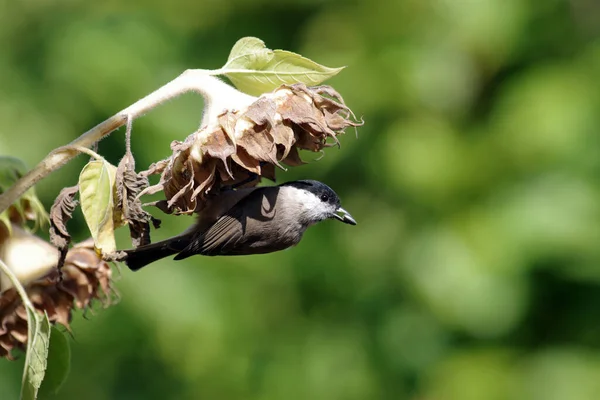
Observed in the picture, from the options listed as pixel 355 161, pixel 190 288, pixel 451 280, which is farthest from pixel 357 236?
pixel 190 288

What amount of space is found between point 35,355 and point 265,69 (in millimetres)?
780

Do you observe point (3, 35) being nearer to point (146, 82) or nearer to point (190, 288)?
point (146, 82)

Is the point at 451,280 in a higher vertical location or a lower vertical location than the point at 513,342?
higher

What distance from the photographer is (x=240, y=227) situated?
2.55 m

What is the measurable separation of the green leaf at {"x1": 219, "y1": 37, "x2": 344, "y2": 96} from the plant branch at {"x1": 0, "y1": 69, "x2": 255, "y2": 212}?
0.07 m

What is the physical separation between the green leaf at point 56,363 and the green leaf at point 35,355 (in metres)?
0.15

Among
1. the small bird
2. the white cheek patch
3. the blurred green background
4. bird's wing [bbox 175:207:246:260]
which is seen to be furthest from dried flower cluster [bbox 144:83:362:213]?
the blurred green background

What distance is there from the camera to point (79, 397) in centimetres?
546

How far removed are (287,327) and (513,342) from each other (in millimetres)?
1315

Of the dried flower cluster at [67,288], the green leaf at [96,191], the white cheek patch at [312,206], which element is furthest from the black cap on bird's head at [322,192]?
the green leaf at [96,191]

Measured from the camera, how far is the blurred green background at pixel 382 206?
5125 mm

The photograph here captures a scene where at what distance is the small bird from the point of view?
2568 millimetres

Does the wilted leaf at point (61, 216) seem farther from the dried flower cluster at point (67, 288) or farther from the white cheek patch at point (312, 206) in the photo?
the white cheek patch at point (312, 206)

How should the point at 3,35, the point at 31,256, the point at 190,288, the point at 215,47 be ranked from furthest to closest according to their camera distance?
the point at 215,47
the point at 3,35
the point at 190,288
the point at 31,256
